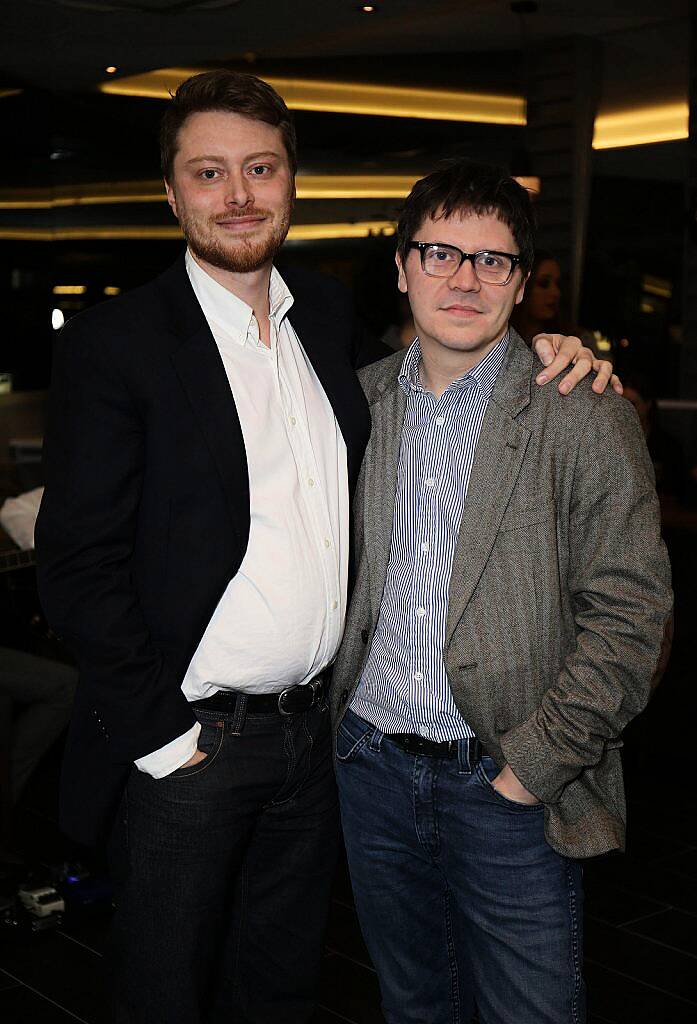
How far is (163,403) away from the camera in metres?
2.02

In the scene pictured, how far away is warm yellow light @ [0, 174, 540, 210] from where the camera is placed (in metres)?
5.65

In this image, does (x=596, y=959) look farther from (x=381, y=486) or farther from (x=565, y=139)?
(x=565, y=139)

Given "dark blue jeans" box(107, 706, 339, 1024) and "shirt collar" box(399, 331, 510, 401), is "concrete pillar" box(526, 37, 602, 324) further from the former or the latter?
"dark blue jeans" box(107, 706, 339, 1024)

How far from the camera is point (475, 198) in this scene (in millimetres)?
2000

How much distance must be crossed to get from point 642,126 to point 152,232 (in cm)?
243

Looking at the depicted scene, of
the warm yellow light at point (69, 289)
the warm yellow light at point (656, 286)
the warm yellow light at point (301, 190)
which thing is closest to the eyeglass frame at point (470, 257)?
the warm yellow light at point (301, 190)

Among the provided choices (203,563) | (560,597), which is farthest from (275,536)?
(560,597)

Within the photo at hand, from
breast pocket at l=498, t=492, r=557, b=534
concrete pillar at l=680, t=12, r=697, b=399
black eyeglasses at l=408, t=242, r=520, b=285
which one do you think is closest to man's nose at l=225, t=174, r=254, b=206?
black eyeglasses at l=408, t=242, r=520, b=285

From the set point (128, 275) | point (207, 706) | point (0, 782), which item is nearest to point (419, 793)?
point (207, 706)

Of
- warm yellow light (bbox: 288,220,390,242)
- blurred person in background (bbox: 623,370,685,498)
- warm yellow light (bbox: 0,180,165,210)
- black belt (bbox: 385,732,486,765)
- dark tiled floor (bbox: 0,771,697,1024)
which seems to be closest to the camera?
black belt (bbox: 385,732,486,765)

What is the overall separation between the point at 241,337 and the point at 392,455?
36 cm

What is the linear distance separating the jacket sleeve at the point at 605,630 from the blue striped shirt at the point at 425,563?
16cm

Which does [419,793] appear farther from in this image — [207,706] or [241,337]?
[241,337]

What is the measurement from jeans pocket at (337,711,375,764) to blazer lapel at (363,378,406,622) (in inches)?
7.5
